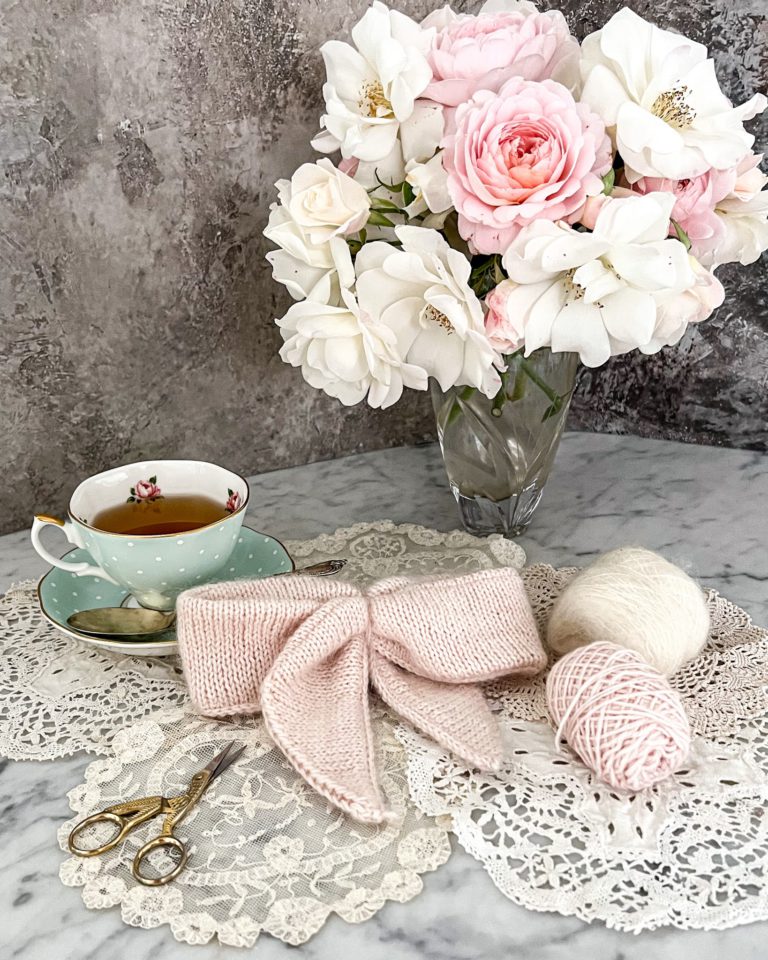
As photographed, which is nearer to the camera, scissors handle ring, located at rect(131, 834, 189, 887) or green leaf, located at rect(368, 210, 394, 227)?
scissors handle ring, located at rect(131, 834, 189, 887)

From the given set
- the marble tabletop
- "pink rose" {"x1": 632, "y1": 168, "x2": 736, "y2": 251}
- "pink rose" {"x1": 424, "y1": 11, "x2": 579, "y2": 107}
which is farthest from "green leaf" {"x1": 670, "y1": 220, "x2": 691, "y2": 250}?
the marble tabletop

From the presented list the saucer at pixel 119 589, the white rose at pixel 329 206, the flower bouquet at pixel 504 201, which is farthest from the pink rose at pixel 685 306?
the saucer at pixel 119 589

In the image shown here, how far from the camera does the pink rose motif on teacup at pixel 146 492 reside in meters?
0.72

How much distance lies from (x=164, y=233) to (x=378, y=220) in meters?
0.23

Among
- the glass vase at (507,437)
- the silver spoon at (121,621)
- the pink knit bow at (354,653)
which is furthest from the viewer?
the glass vase at (507,437)

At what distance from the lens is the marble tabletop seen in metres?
0.46

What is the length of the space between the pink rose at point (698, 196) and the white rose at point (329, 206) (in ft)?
0.62

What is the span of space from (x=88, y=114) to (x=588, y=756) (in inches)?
23.7

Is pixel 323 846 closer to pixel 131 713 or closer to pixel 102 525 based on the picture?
pixel 131 713

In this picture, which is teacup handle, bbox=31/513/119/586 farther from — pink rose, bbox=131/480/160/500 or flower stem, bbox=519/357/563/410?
flower stem, bbox=519/357/563/410

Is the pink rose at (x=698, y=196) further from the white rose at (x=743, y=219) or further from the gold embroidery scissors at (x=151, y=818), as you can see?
the gold embroidery scissors at (x=151, y=818)

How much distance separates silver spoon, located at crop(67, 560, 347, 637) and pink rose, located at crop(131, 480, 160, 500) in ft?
0.28

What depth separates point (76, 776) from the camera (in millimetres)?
571

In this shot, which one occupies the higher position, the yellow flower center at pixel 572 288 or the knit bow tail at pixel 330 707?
the yellow flower center at pixel 572 288
